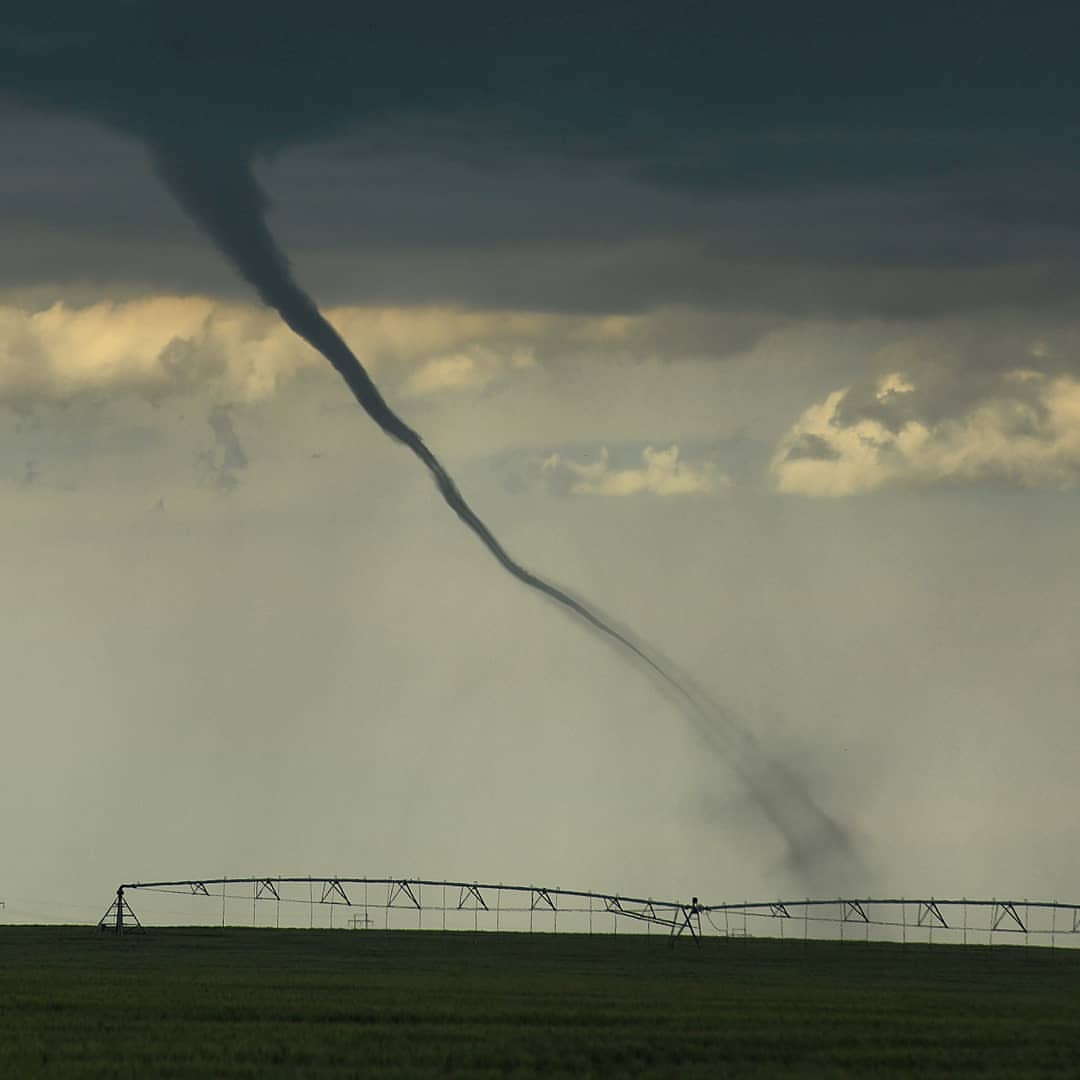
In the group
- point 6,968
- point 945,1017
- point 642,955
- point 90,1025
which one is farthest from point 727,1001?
point 642,955

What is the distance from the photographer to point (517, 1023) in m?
87.9

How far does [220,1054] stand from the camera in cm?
7412

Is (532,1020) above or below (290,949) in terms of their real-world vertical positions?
below

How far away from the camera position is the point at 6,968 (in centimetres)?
13788

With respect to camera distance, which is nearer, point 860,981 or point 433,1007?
point 433,1007

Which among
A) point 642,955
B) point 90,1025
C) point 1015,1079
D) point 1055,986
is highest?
point 642,955

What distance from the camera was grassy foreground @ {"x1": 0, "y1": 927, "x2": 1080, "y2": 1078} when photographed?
236ft

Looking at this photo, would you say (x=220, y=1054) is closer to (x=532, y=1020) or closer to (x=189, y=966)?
(x=532, y=1020)

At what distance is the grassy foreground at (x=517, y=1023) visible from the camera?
7206 cm

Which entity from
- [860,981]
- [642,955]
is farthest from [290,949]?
[860,981]

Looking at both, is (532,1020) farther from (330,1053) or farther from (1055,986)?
(1055,986)

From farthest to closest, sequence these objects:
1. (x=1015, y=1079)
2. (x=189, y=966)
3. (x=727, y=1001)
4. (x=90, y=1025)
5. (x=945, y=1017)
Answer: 1. (x=189, y=966)
2. (x=727, y=1001)
3. (x=945, y=1017)
4. (x=90, y=1025)
5. (x=1015, y=1079)

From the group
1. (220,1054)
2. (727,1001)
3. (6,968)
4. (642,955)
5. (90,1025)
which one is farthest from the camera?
(642,955)

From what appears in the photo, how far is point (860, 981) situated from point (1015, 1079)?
7127 cm
